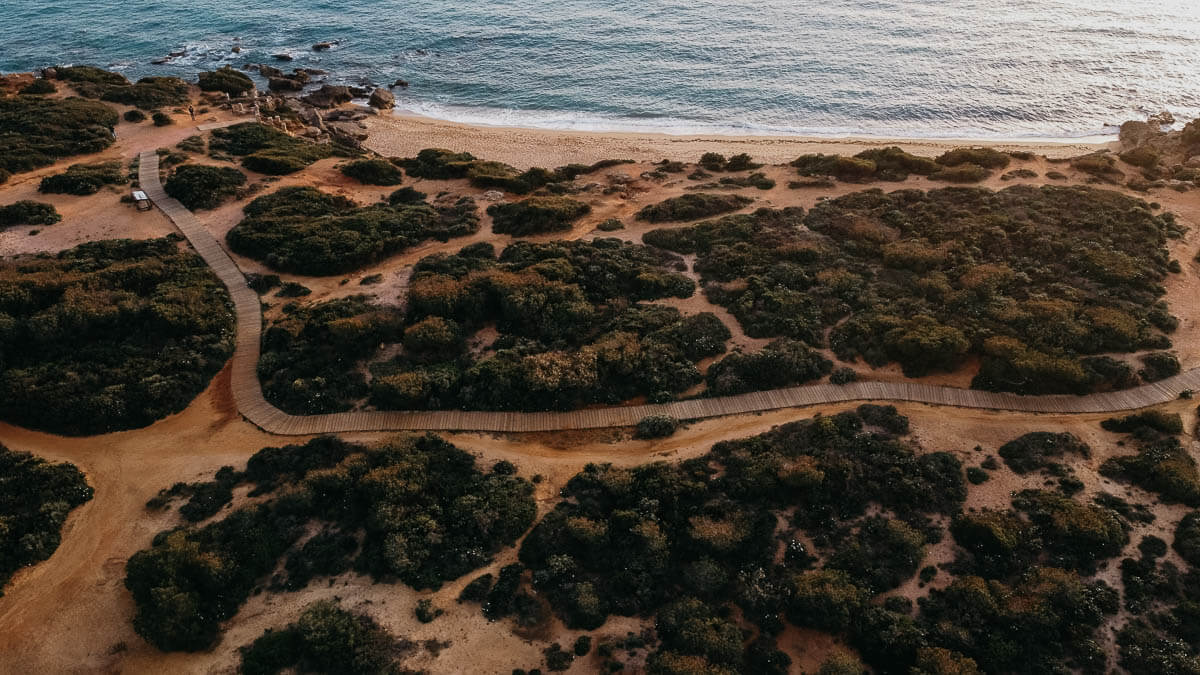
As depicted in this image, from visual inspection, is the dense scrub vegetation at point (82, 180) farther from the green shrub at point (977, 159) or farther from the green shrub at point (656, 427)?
the green shrub at point (977, 159)

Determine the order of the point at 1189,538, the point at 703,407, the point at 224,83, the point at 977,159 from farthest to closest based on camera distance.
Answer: the point at 224,83, the point at 977,159, the point at 703,407, the point at 1189,538

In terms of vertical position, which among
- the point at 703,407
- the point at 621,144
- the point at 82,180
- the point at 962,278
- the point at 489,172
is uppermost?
the point at 962,278

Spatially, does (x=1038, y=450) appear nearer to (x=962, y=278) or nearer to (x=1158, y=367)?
(x=1158, y=367)

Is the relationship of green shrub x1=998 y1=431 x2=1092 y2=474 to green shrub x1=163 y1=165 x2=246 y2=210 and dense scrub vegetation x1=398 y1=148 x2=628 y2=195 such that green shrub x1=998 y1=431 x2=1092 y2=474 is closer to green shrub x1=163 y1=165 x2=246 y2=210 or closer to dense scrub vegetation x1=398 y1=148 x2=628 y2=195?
dense scrub vegetation x1=398 y1=148 x2=628 y2=195

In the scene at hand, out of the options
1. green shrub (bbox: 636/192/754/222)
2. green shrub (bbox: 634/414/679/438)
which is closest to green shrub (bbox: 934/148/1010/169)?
green shrub (bbox: 636/192/754/222)

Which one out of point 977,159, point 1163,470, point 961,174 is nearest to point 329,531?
point 1163,470

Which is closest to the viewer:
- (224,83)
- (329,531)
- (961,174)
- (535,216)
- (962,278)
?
(329,531)

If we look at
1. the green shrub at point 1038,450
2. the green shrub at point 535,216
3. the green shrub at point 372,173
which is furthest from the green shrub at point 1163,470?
the green shrub at point 372,173

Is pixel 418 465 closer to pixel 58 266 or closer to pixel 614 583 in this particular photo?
pixel 614 583
